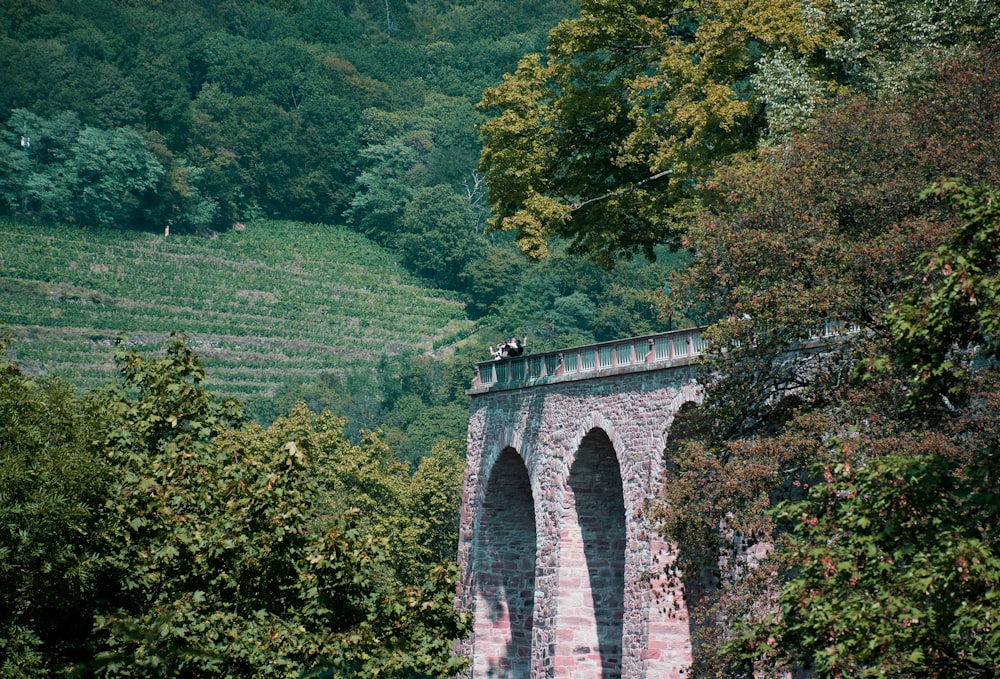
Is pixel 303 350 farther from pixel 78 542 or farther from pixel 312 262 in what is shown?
pixel 78 542

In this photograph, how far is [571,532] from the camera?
37.6 meters

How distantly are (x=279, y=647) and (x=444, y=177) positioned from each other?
139 m

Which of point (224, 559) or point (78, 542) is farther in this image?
point (224, 559)

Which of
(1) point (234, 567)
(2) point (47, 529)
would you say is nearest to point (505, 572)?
(1) point (234, 567)

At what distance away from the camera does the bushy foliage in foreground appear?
58.0 ft

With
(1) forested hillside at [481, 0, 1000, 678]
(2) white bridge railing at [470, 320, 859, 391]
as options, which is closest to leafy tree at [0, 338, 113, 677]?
(1) forested hillside at [481, 0, 1000, 678]

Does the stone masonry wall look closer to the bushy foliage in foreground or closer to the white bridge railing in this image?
the white bridge railing

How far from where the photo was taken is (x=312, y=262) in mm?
136500

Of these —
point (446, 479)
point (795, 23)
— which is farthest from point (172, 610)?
point (446, 479)

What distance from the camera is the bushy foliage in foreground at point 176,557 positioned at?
17688 mm

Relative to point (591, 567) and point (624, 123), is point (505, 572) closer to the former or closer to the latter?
point (591, 567)

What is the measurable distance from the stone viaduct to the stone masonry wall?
0.03 meters

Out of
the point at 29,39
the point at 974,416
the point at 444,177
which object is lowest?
the point at 974,416

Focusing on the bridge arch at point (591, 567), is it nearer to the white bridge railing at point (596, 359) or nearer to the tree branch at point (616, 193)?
the white bridge railing at point (596, 359)
